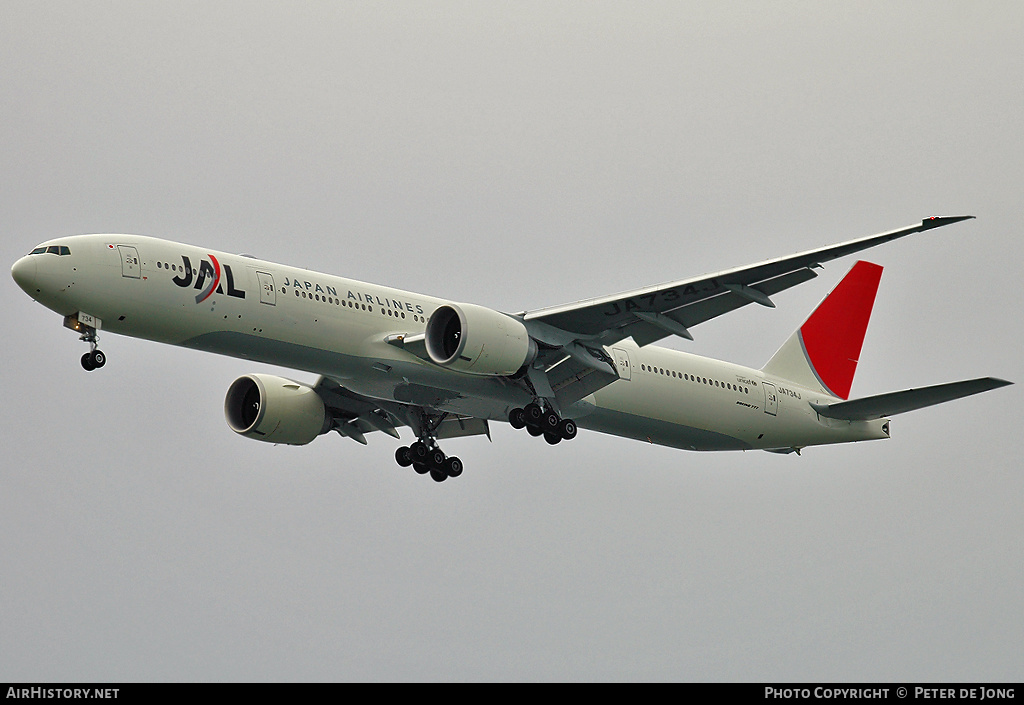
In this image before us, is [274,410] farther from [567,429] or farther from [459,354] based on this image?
[567,429]

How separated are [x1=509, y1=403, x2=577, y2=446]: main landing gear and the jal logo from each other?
8523 mm

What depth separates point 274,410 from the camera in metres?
39.4

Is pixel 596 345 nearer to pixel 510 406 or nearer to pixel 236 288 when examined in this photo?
pixel 510 406

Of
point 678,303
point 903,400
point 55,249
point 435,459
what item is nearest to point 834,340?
point 903,400

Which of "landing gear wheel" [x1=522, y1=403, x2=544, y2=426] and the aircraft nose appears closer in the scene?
the aircraft nose

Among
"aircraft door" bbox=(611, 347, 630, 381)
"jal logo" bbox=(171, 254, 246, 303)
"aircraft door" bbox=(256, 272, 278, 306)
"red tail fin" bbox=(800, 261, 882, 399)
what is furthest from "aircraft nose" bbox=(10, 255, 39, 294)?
"red tail fin" bbox=(800, 261, 882, 399)

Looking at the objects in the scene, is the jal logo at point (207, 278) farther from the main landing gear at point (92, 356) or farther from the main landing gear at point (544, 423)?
the main landing gear at point (544, 423)

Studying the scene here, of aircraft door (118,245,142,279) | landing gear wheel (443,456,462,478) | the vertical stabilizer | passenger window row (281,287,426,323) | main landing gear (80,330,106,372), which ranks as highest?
the vertical stabilizer

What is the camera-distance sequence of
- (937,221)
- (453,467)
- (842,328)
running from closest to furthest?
(937,221) < (453,467) < (842,328)

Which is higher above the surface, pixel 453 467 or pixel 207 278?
pixel 207 278

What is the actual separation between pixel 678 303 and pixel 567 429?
194 inches

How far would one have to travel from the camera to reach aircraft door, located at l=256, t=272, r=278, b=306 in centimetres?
3312

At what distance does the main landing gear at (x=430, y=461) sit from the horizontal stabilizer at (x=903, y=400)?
37.7 feet

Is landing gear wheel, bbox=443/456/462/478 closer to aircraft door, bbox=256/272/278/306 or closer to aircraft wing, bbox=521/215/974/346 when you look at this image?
aircraft wing, bbox=521/215/974/346
